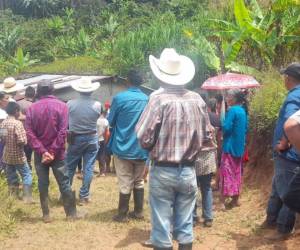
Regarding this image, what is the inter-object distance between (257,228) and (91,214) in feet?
7.08

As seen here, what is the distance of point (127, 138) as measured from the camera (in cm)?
621

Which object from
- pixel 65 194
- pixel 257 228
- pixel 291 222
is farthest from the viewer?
pixel 65 194

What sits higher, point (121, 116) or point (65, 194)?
point (121, 116)

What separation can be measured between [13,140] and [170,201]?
347 cm

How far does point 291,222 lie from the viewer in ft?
17.5

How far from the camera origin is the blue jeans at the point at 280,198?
4.49 m

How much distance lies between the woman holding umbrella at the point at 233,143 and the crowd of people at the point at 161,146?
1cm

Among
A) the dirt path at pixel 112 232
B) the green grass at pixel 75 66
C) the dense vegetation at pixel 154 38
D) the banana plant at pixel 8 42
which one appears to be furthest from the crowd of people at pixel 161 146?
the banana plant at pixel 8 42

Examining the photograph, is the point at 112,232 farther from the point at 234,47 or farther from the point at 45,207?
the point at 234,47

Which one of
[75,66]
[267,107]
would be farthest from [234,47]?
[75,66]

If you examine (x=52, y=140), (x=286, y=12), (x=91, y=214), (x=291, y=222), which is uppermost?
(x=286, y=12)

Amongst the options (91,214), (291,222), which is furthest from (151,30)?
(291,222)

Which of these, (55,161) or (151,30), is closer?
(55,161)

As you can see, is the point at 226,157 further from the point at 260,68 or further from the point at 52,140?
the point at 260,68
